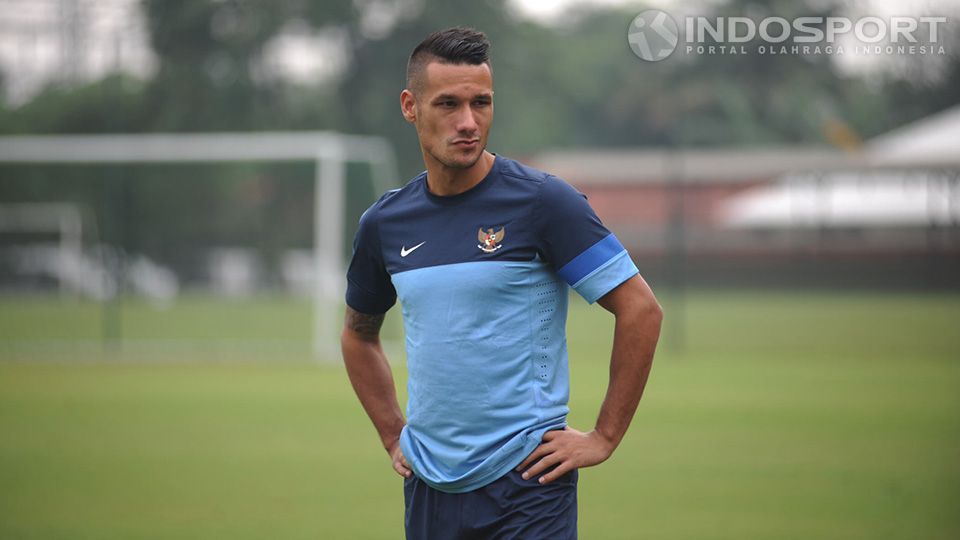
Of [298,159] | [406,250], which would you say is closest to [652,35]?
[298,159]

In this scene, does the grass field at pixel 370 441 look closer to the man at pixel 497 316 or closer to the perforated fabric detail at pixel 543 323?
the man at pixel 497 316

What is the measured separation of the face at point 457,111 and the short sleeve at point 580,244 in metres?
0.24

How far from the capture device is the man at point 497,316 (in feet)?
11.3

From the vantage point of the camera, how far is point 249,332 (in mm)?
22672

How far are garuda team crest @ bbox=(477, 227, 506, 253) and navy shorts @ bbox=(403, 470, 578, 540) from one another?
62 centimetres

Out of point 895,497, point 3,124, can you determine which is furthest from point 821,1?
point 895,497

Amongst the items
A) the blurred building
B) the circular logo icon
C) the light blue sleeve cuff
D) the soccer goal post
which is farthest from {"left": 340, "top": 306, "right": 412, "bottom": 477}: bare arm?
the blurred building

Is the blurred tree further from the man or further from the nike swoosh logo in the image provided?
the man

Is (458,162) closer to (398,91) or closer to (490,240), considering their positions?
(490,240)

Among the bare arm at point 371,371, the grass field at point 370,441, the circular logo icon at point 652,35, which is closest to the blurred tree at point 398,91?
the grass field at point 370,441

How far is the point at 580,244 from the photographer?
3.43 metres

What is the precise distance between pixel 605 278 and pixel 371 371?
0.96 meters

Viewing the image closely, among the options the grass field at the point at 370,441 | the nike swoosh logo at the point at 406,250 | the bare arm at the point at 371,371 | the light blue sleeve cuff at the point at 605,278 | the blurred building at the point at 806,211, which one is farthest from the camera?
the blurred building at the point at 806,211

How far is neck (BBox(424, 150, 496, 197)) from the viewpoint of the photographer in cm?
352
